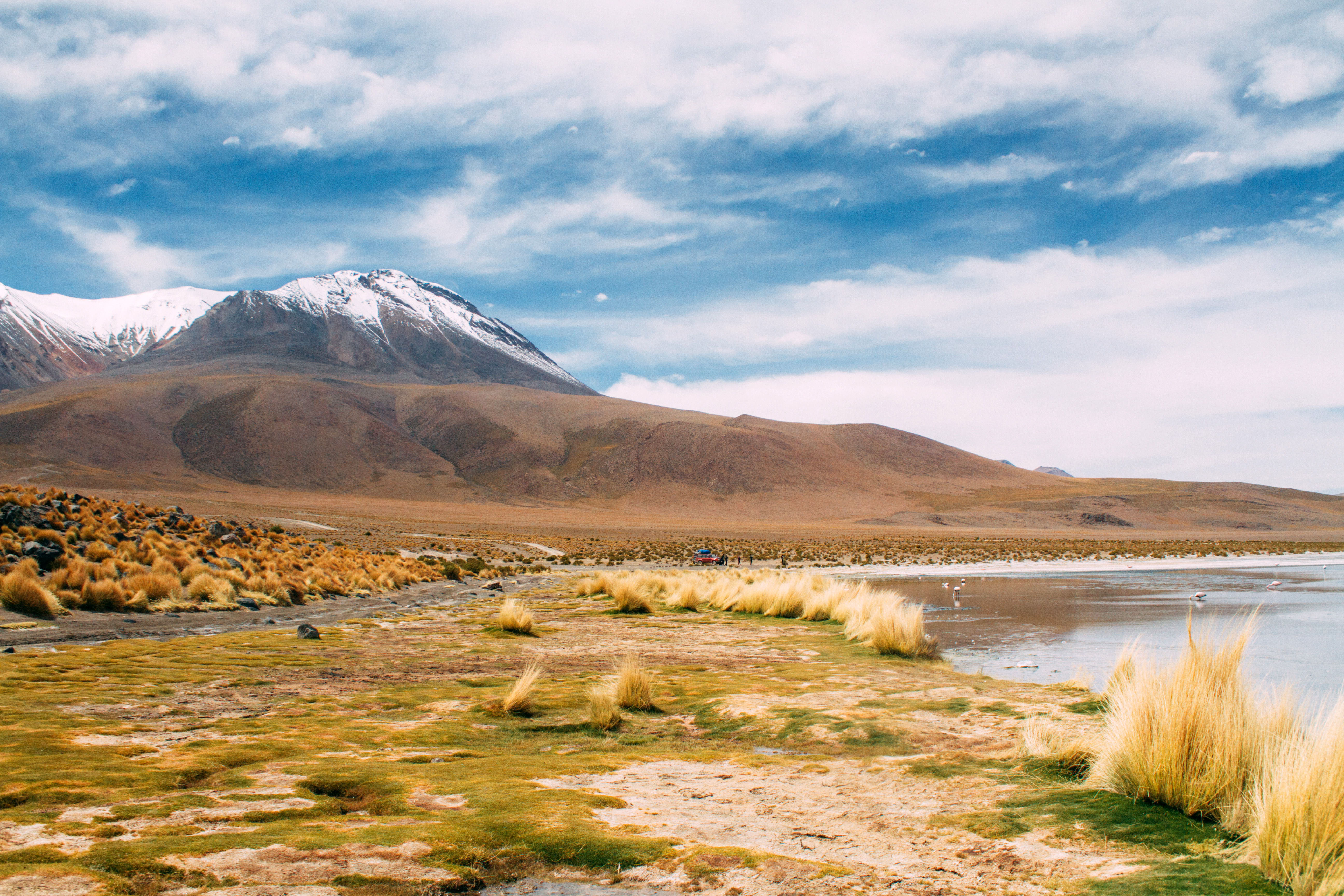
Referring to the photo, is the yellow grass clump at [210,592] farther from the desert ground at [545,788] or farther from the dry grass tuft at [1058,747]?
the dry grass tuft at [1058,747]

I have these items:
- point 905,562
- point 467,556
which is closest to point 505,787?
point 467,556

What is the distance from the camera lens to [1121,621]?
15.0 meters

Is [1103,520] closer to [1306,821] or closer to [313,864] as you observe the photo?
[1306,821]

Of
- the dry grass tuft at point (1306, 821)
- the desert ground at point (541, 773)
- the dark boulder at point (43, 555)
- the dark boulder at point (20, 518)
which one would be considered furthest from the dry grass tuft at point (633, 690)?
the dark boulder at point (20, 518)

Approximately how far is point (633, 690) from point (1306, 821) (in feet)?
16.6

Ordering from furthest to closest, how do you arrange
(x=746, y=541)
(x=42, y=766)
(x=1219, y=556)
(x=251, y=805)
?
1. (x=746, y=541)
2. (x=1219, y=556)
3. (x=42, y=766)
4. (x=251, y=805)

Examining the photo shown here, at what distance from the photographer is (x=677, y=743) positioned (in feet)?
20.2

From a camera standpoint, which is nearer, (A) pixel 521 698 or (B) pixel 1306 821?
(B) pixel 1306 821

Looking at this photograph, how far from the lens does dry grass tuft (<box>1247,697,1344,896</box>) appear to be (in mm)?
2992

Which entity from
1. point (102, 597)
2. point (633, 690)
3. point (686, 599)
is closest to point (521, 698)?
point (633, 690)

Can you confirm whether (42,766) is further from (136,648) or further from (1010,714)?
(1010,714)

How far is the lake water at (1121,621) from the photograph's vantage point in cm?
975

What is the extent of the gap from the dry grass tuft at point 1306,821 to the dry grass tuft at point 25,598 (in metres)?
14.4

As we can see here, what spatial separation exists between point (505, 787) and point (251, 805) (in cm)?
131
